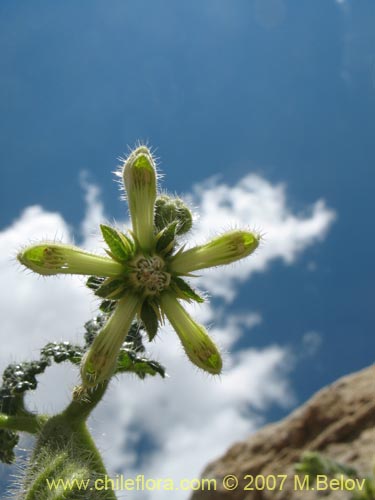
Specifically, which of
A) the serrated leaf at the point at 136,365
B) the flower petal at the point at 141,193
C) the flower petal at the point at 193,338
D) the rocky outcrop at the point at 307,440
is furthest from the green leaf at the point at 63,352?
the rocky outcrop at the point at 307,440

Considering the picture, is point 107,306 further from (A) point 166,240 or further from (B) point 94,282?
(A) point 166,240

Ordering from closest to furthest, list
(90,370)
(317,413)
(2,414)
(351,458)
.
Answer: (90,370) → (2,414) → (351,458) → (317,413)

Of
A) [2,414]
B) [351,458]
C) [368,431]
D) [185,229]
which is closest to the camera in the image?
[2,414]

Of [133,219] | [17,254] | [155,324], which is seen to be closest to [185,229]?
[133,219]

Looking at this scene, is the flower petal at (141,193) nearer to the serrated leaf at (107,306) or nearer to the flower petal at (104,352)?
the serrated leaf at (107,306)

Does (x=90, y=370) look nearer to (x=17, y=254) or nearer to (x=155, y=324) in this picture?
(x=155, y=324)

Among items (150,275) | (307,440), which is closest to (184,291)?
(150,275)
